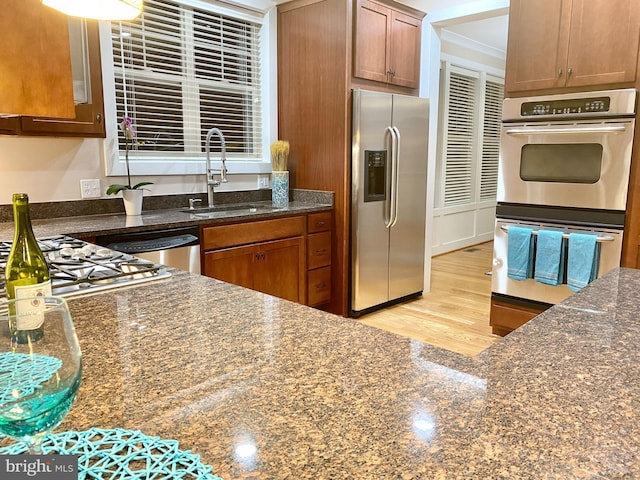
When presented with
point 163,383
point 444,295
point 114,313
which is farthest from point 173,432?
point 444,295

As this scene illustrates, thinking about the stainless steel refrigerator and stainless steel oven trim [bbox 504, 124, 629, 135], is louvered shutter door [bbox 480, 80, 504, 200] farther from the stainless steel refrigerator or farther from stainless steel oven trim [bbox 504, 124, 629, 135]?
stainless steel oven trim [bbox 504, 124, 629, 135]

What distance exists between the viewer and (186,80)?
142 inches

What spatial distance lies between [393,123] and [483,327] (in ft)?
5.54

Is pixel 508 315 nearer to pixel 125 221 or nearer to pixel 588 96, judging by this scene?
pixel 588 96

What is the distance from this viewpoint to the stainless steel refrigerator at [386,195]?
147 inches

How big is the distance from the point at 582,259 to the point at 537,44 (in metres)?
1.34

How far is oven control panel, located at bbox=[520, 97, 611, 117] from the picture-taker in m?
2.81

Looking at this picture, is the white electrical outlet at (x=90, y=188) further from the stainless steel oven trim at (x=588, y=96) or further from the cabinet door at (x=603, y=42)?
the cabinet door at (x=603, y=42)

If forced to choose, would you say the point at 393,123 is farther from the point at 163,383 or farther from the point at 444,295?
the point at 163,383

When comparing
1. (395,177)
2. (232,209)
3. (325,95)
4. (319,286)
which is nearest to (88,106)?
(232,209)

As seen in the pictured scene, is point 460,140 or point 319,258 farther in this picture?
point 460,140

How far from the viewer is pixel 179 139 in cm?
362

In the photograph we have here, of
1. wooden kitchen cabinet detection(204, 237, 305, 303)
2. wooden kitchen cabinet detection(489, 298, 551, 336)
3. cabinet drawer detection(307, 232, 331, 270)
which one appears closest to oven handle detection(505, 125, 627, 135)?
wooden kitchen cabinet detection(489, 298, 551, 336)

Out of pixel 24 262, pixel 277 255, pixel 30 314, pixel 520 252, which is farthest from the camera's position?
pixel 277 255
